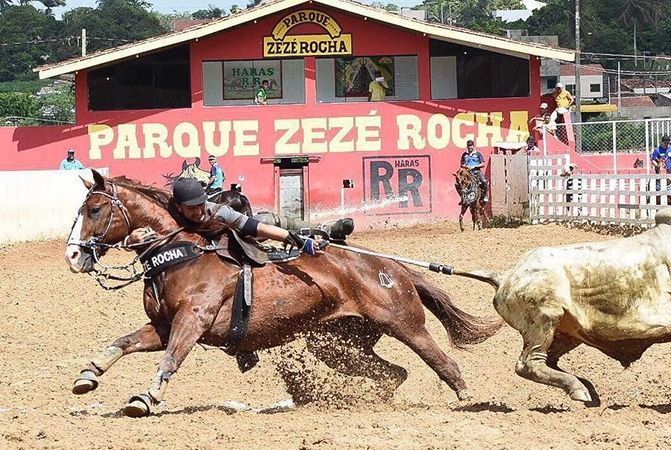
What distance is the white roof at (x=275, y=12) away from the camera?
30.0 metres

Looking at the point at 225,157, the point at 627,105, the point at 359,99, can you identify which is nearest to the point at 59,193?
the point at 225,157

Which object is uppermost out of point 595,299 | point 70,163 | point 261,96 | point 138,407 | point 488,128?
point 261,96

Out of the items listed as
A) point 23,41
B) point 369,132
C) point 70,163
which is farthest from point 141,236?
point 23,41

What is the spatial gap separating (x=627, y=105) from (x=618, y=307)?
228 feet

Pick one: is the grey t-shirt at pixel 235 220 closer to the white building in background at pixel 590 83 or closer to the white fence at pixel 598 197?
the white fence at pixel 598 197

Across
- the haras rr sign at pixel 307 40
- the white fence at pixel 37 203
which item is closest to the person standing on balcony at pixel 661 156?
the haras rr sign at pixel 307 40

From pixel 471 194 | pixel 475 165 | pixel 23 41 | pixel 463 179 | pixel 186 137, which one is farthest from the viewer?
pixel 23 41

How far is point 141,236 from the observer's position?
9.02 m

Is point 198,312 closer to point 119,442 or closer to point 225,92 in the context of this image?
point 119,442

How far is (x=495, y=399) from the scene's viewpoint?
9.98 metres

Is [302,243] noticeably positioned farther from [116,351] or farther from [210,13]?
[210,13]

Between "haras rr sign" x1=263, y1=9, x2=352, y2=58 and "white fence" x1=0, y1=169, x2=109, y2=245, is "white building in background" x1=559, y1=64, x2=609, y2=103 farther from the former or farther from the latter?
"white fence" x1=0, y1=169, x2=109, y2=245

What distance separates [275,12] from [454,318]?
71.1 ft

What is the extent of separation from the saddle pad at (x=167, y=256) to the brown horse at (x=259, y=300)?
5cm
